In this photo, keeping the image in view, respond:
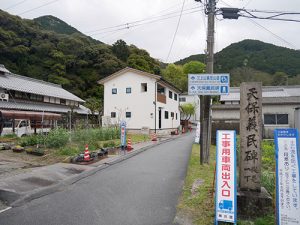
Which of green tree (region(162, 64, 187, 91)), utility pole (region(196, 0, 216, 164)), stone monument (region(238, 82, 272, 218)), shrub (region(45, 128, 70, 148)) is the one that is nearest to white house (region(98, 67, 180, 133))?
shrub (region(45, 128, 70, 148))

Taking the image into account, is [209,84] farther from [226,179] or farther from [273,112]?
[273,112]

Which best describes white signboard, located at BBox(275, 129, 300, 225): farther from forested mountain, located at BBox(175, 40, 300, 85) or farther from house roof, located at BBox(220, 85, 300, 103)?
forested mountain, located at BBox(175, 40, 300, 85)

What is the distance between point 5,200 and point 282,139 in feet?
20.6

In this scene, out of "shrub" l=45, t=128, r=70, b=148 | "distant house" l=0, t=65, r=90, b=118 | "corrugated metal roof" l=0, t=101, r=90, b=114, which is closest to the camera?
"shrub" l=45, t=128, r=70, b=148

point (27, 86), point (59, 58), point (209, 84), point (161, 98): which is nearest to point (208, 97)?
point (209, 84)

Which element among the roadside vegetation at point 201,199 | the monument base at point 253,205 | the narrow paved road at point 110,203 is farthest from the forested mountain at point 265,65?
the monument base at point 253,205

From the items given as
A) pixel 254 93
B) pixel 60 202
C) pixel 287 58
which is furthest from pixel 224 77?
pixel 287 58

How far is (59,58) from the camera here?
138ft

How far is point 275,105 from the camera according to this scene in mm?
21047

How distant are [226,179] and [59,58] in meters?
42.7

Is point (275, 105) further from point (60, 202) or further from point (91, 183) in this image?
point (60, 202)

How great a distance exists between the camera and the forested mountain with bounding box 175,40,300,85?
1826 inches

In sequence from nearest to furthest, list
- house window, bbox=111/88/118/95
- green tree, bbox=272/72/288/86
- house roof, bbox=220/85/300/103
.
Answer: house window, bbox=111/88/118/95, house roof, bbox=220/85/300/103, green tree, bbox=272/72/288/86

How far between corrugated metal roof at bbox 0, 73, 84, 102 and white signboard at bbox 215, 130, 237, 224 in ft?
84.8
